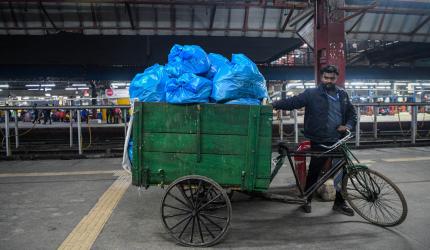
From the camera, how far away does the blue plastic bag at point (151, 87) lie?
380 cm

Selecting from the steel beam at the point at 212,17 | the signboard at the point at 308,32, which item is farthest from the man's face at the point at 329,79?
the steel beam at the point at 212,17

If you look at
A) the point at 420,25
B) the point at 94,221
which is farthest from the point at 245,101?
the point at 420,25

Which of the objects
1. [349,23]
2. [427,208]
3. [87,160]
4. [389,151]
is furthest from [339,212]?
[349,23]

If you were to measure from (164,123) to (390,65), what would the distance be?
65.7ft

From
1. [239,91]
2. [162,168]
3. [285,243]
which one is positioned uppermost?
[239,91]

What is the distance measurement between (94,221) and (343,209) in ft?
10.4

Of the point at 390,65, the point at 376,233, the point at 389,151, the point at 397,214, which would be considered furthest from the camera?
the point at 390,65

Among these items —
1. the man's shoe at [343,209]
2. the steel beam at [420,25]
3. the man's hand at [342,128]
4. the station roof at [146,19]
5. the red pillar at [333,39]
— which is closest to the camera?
the man's hand at [342,128]

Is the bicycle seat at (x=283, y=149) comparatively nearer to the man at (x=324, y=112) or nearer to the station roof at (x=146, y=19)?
the man at (x=324, y=112)

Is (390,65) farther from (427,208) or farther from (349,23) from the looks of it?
(427,208)

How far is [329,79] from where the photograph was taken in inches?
173

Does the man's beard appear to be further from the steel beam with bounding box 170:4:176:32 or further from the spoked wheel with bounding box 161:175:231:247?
the steel beam with bounding box 170:4:176:32

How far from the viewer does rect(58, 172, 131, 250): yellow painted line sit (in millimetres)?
3668

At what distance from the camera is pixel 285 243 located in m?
3.70
